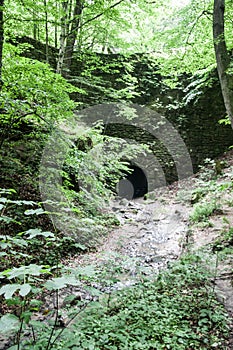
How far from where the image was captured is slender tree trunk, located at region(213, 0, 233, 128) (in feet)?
14.7

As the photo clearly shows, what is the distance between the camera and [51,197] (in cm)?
466

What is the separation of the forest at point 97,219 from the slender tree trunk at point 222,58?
0.02m

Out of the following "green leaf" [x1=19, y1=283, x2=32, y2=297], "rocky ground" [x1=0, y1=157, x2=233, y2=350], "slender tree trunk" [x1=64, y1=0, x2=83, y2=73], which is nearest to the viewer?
"green leaf" [x1=19, y1=283, x2=32, y2=297]

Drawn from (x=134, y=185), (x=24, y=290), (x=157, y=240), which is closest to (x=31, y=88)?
(x=24, y=290)

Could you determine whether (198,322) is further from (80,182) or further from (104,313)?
(80,182)

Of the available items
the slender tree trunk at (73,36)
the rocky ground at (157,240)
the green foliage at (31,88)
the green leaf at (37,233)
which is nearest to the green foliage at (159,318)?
the rocky ground at (157,240)

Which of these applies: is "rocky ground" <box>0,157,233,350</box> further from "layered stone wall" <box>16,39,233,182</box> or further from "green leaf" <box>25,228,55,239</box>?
"layered stone wall" <box>16,39,233,182</box>

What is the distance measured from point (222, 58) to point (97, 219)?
3912 mm

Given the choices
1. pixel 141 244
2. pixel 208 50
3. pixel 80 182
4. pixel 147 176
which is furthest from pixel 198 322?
pixel 147 176

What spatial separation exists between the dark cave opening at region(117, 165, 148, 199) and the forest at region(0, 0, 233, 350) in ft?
4.18

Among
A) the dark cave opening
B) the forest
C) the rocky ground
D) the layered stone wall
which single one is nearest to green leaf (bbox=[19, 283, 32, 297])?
the forest

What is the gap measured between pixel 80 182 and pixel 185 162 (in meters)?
6.01

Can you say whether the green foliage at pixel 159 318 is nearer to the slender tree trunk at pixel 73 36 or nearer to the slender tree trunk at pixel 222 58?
the slender tree trunk at pixel 222 58

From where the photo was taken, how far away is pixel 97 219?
5566mm
